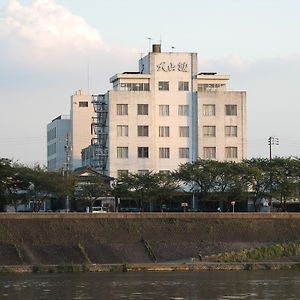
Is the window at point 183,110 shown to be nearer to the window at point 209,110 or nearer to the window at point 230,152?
the window at point 209,110

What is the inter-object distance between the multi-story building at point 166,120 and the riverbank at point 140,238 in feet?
87.5

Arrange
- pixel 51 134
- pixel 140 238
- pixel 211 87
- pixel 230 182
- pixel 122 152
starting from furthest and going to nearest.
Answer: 1. pixel 51 134
2. pixel 211 87
3. pixel 122 152
4. pixel 230 182
5. pixel 140 238

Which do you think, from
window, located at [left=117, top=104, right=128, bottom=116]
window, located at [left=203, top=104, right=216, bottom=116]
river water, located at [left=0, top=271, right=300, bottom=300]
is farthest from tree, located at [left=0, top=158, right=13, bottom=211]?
river water, located at [left=0, top=271, right=300, bottom=300]

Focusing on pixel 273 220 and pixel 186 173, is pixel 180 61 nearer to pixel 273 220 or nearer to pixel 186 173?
pixel 186 173

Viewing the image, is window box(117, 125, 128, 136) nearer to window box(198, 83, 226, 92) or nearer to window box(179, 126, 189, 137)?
window box(179, 126, 189, 137)

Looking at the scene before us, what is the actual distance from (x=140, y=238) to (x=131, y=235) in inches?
39.3

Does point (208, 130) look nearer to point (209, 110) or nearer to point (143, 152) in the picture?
point (209, 110)

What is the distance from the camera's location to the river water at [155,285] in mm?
50906

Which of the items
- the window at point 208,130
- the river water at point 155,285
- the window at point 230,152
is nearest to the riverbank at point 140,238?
the river water at point 155,285

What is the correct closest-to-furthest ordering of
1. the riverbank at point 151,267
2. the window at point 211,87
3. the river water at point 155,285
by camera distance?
the river water at point 155,285 → the riverbank at point 151,267 → the window at point 211,87

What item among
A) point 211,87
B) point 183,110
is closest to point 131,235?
point 183,110

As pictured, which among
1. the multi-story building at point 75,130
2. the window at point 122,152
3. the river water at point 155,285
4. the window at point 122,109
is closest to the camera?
the river water at point 155,285

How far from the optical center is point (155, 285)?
56.3 metres

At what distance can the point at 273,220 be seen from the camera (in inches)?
3337
